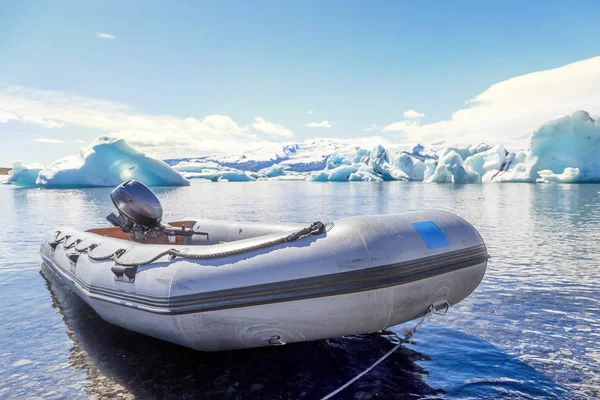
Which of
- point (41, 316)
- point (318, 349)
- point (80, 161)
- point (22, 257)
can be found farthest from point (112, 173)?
point (318, 349)

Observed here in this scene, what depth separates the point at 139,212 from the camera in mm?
4973

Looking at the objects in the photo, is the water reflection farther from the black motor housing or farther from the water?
the black motor housing

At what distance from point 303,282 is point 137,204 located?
2.88m

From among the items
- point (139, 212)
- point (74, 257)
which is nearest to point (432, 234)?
point (139, 212)

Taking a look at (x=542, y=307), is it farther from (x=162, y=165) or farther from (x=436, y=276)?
(x=162, y=165)

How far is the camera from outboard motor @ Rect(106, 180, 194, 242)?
498 centimetres

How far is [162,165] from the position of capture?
37344 millimetres

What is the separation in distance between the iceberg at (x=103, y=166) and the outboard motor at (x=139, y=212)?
31626mm

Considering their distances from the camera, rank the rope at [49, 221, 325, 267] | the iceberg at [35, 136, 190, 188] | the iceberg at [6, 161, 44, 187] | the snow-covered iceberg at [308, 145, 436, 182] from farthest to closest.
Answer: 1. the snow-covered iceberg at [308, 145, 436, 182]
2. the iceberg at [6, 161, 44, 187]
3. the iceberg at [35, 136, 190, 188]
4. the rope at [49, 221, 325, 267]

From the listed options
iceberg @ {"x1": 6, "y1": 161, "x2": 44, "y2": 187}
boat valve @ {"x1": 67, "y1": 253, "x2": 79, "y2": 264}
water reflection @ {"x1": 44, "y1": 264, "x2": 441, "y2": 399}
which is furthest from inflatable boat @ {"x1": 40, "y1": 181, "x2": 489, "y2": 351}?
iceberg @ {"x1": 6, "y1": 161, "x2": 44, "y2": 187}

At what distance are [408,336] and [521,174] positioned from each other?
Result: 42.4 m

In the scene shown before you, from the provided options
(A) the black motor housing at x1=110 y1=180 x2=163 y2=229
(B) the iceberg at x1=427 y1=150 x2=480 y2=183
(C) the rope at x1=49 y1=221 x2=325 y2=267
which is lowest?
Result: (C) the rope at x1=49 y1=221 x2=325 y2=267

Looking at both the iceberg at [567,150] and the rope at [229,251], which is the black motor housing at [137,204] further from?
the iceberg at [567,150]

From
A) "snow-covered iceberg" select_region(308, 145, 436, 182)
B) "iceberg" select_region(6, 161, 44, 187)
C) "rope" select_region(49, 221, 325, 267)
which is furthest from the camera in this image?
"snow-covered iceberg" select_region(308, 145, 436, 182)
